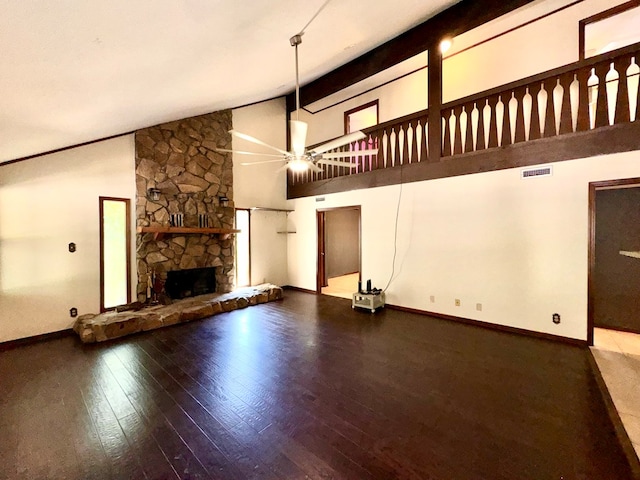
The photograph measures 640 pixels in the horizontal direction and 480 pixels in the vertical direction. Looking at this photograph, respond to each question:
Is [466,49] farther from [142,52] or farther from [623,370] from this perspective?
[142,52]

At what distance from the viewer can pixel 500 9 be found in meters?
3.90

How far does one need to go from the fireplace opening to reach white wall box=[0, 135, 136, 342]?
1.15 metres

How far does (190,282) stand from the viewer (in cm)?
568

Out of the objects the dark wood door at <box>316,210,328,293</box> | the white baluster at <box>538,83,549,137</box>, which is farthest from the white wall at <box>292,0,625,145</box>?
the dark wood door at <box>316,210,328,293</box>

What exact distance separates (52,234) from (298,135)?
387cm

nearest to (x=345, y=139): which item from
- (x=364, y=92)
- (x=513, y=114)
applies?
(x=513, y=114)

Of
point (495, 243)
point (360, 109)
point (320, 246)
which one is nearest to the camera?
point (495, 243)

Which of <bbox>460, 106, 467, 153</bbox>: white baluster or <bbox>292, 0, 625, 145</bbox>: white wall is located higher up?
<bbox>292, 0, 625, 145</bbox>: white wall

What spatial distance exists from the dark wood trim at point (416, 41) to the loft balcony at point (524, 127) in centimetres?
102

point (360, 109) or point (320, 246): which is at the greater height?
point (360, 109)

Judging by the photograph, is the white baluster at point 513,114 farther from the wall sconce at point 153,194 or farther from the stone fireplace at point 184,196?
the wall sconce at point 153,194

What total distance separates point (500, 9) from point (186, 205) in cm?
600

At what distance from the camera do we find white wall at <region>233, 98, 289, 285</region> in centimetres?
646

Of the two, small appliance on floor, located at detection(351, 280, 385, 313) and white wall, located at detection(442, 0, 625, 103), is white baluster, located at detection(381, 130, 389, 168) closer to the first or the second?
white wall, located at detection(442, 0, 625, 103)
